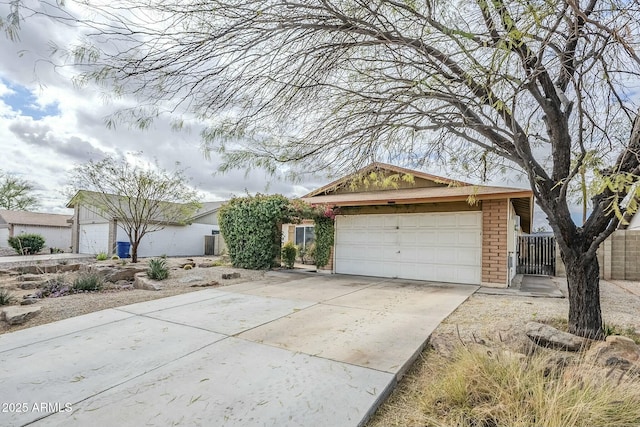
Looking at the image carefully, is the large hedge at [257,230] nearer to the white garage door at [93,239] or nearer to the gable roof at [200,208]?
the gable roof at [200,208]

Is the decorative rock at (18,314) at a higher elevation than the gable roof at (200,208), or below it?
below

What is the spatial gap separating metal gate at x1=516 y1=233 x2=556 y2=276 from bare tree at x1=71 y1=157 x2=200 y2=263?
50.6 feet

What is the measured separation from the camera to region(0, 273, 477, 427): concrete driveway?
2610 mm

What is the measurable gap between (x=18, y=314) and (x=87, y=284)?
101 inches

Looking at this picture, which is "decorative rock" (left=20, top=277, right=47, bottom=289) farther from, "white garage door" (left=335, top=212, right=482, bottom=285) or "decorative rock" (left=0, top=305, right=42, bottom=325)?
"white garage door" (left=335, top=212, right=482, bottom=285)

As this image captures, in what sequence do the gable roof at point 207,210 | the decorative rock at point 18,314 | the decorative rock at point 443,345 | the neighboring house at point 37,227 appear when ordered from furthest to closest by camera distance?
the neighboring house at point 37,227 < the gable roof at point 207,210 < the decorative rock at point 18,314 < the decorative rock at point 443,345

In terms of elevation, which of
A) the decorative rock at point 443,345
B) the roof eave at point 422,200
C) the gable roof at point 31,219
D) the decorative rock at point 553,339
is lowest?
the decorative rock at point 443,345

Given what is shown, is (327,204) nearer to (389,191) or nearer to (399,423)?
(389,191)

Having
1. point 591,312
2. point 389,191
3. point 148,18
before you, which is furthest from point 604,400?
point 389,191

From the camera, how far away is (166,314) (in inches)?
219

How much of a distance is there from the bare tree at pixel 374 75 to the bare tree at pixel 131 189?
1171 cm

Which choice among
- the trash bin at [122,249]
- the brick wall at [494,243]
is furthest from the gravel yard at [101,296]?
the trash bin at [122,249]

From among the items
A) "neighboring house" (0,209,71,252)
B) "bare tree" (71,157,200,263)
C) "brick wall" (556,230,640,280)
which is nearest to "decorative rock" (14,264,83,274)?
"bare tree" (71,157,200,263)

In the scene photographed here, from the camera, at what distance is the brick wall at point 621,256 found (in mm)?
11516
